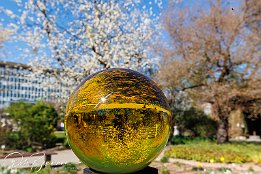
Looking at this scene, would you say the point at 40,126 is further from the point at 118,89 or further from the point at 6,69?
the point at 118,89

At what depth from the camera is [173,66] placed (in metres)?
16.8

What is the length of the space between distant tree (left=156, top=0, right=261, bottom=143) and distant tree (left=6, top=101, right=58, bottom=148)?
6.64 metres

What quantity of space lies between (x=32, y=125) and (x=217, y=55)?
10.6 m

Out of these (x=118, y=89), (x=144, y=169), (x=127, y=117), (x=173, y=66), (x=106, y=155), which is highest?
(x=173, y=66)

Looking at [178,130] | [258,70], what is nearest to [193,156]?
[258,70]

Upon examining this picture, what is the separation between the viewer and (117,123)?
286 cm

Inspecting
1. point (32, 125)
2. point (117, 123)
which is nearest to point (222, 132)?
point (32, 125)

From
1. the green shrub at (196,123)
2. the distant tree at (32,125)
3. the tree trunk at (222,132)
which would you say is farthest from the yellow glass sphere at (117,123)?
the green shrub at (196,123)

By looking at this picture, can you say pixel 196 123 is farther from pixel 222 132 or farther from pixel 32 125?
pixel 32 125

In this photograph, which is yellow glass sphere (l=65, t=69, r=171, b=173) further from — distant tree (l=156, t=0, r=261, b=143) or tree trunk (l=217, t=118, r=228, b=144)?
tree trunk (l=217, t=118, r=228, b=144)

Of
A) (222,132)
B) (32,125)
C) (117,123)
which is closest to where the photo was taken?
(117,123)

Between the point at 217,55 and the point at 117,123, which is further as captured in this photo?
the point at 217,55

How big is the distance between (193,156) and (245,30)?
1000 cm

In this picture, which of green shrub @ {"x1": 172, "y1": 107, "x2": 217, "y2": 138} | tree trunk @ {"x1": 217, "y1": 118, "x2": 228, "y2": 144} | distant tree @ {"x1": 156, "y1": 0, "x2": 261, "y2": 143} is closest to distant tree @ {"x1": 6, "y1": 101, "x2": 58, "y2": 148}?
distant tree @ {"x1": 156, "y1": 0, "x2": 261, "y2": 143}
